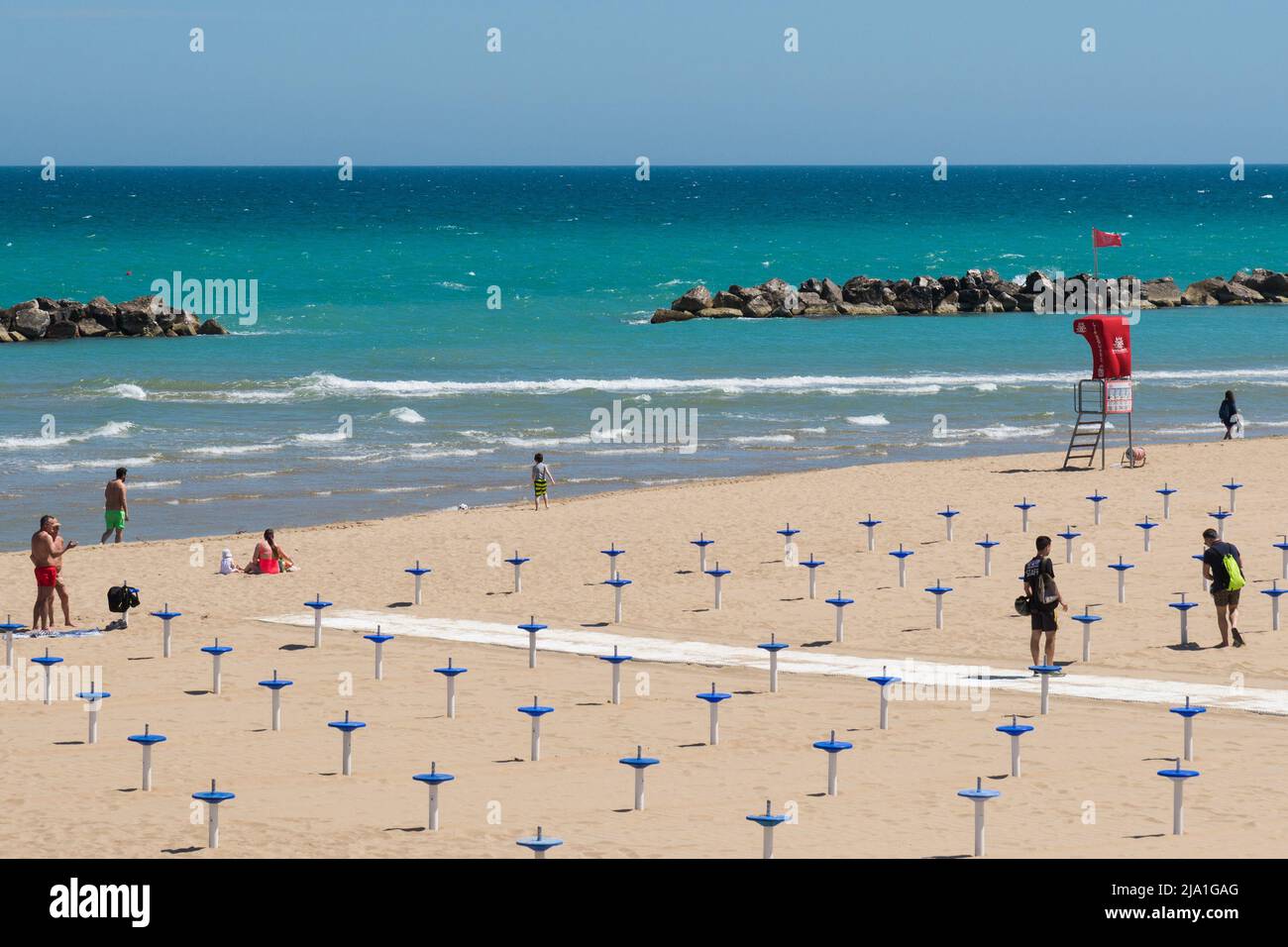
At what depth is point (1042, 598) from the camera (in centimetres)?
1844

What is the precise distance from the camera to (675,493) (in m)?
31.5

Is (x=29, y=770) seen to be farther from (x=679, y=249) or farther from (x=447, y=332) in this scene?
(x=679, y=249)

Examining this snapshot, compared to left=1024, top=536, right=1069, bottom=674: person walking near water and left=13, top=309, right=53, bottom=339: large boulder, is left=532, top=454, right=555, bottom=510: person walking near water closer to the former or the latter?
left=1024, top=536, right=1069, bottom=674: person walking near water

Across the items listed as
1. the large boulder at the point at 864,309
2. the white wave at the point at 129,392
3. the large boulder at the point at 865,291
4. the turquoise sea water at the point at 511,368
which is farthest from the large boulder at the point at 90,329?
the large boulder at the point at 865,291

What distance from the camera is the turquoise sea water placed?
119ft

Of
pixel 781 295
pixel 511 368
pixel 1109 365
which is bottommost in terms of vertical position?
pixel 511 368

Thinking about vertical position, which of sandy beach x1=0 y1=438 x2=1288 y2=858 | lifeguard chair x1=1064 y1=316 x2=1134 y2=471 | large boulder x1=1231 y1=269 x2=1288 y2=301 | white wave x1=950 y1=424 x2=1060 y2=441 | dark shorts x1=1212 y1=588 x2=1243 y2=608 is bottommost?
sandy beach x1=0 y1=438 x2=1288 y2=858

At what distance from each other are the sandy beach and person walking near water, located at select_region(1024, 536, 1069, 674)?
1.48 ft

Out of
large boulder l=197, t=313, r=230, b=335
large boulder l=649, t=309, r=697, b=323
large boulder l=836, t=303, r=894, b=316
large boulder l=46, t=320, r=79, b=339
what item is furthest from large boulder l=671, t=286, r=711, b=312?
large boulder l=46, t=320, r=79, b=339

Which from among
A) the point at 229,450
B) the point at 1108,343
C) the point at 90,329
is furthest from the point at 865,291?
the point at 1108,343

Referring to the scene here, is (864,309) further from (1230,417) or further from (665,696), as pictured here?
(665,696)

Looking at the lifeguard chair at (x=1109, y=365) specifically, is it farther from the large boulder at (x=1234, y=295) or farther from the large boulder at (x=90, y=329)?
the large boulder at (x=1234, y=295)

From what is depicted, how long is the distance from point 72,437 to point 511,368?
60.9 feet
